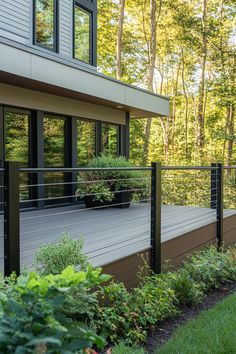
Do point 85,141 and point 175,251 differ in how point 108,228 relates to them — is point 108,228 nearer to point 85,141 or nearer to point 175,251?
point 175,251

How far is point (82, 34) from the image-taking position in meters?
10.2

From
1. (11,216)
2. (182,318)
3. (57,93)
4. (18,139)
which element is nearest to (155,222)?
(182,318)

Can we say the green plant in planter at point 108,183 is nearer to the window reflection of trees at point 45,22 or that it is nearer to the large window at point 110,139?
the large window at point 110,139

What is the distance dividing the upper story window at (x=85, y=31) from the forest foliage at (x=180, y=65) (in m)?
7.61

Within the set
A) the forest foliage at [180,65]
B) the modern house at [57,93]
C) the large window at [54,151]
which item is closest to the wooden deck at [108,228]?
the large window at [54,151]

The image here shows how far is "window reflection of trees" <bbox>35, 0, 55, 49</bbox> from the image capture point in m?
8.79

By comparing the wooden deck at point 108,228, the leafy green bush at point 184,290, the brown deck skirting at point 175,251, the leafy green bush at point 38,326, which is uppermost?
the leafy green bush at point 38,326

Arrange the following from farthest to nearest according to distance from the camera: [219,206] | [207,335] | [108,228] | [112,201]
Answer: [112,201] < [219,206] < [108,228] < [207,335]

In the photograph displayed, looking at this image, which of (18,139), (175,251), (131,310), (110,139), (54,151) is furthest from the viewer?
(110,139)

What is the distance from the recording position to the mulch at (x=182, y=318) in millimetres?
3504

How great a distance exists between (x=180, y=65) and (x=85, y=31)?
12.0 meters

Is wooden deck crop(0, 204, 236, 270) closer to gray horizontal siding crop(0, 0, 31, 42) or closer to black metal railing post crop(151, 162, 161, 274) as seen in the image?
black metal railing post crop(151, 162, 161, 274)

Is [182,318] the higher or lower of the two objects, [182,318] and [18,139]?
the lower

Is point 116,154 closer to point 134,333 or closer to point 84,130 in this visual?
point 84,130
